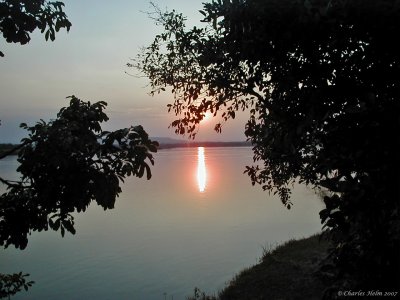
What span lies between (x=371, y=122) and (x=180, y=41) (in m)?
6.35

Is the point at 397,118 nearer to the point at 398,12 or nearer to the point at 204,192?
the point at 398,12

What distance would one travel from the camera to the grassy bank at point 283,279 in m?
12.2

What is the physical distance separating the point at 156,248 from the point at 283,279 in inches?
462

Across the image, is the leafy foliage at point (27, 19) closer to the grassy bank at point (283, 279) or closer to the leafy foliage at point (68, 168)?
the leafy foliage at point (68, 168)

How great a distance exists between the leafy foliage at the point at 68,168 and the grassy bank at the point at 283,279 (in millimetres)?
7540

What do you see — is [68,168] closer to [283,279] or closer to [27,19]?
[27,19]

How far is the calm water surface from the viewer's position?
17.8 m

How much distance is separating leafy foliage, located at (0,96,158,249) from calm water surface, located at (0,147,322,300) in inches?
520

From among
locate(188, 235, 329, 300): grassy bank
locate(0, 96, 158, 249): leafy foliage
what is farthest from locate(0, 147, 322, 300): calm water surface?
locate(0, 96, 158, 249): leafy foliage

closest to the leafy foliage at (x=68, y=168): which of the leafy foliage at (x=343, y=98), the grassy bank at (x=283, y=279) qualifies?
the leafy foliage at (x=343, y=98)

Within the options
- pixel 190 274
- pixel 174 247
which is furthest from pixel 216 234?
pixel 190 274

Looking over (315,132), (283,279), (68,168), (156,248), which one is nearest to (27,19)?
(68,168)

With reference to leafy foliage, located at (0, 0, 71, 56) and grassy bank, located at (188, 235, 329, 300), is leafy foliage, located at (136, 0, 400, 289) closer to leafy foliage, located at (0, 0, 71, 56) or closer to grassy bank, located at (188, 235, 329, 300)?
leafy foliage, located at (0, 0, 71, 56)

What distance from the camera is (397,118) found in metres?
3.49
